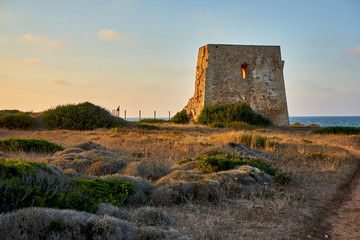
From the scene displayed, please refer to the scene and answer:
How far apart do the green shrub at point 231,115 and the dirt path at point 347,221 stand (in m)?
17.4

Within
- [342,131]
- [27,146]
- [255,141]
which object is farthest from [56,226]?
[342,131]

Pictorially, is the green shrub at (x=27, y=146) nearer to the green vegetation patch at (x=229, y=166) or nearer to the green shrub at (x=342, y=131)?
the green vegetation patch at (x=229, y=166)

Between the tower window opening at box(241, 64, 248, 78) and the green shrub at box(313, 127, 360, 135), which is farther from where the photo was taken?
the tower window opening at box(241, 64, 248, 78)

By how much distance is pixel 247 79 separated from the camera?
1018 inches

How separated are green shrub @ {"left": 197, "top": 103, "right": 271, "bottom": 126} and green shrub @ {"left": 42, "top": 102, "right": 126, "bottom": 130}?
6856 millimetres

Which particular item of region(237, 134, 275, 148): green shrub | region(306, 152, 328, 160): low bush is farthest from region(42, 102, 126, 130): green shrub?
region(306, 152, 328, 160): low bush

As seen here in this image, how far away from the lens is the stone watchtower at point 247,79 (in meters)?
25.8

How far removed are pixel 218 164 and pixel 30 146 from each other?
20.3ft

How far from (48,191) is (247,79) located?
78.0 feet

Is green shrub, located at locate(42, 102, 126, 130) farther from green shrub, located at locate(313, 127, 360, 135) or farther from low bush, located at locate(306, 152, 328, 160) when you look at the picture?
low bush, located at locate(306, 152, 328, 160)

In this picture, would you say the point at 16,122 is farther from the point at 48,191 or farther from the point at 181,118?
the point at 48,191

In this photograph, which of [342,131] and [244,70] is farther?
[244,70]

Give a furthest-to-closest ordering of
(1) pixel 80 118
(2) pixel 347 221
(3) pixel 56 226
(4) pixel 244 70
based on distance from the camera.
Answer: (4) pixel 244 70 → (1) pixel 80 118 → (2) pixel 347 221 → (3) pixel 56 226

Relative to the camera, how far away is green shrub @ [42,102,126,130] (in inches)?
790
